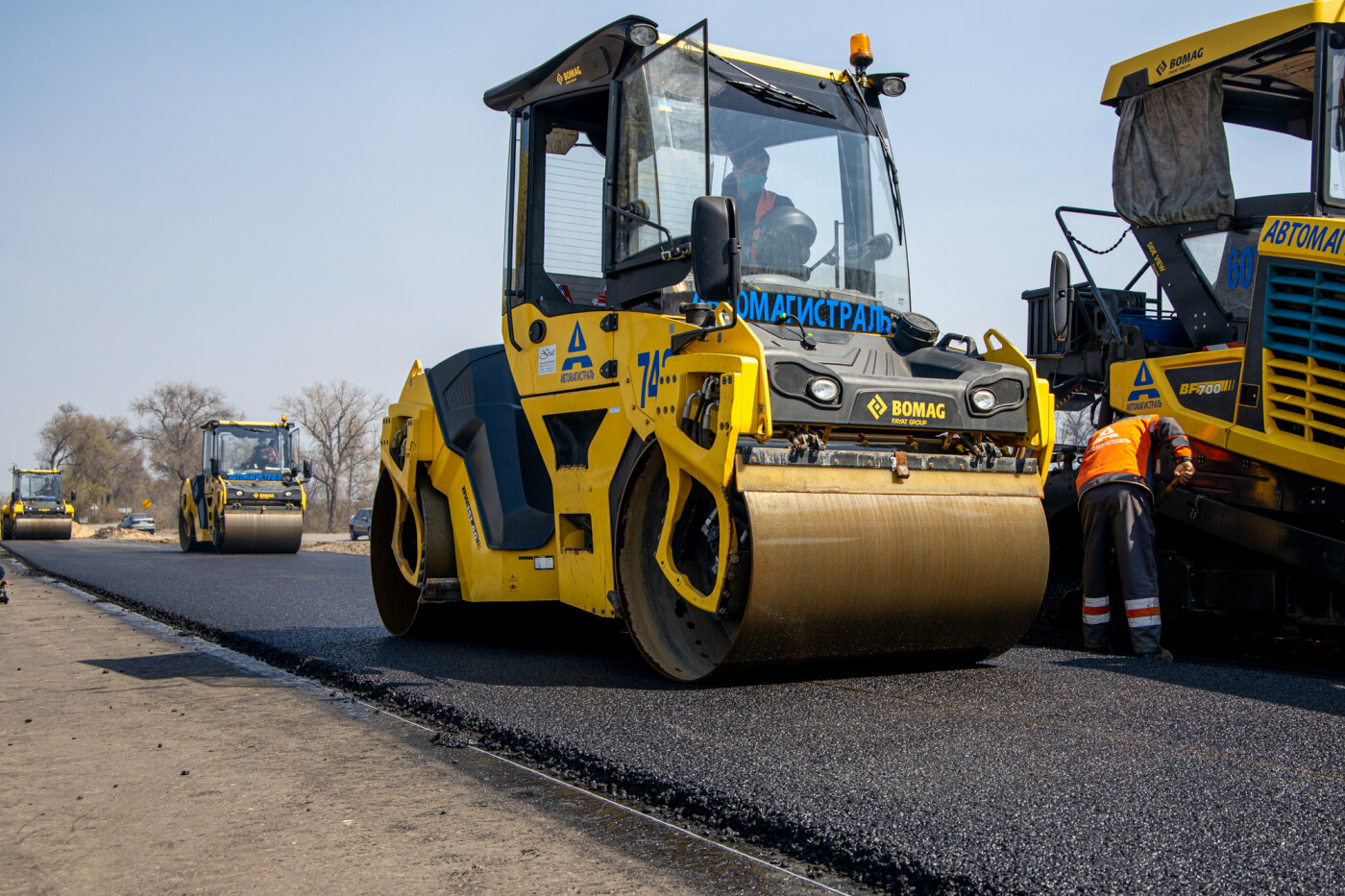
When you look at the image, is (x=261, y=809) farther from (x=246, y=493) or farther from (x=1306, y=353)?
(x=246, y=493)

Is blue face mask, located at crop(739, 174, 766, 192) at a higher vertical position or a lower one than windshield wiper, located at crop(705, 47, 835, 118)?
lower

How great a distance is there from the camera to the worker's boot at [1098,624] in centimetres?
559

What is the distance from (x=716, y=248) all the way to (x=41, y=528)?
35891 mm

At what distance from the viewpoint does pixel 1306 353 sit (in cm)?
497

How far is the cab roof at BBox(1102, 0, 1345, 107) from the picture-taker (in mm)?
5266

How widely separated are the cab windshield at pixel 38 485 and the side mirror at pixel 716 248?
35975 millimetres

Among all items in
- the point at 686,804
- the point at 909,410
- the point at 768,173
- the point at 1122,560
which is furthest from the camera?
the point at 1122,560

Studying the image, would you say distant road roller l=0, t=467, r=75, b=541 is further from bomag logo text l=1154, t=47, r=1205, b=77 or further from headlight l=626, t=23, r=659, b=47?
bomag logo text l=1154, t=47, r=1205, b=77

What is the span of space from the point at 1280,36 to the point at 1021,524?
2.77 metres

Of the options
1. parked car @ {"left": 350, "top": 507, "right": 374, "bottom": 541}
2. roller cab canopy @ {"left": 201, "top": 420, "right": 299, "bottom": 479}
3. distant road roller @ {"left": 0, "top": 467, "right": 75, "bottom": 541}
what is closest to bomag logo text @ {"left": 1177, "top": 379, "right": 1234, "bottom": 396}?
roller cab canopy @ {"left": 201, "top": 420, "right": 299, "bottom": 479}

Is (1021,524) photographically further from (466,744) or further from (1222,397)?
(466,744)

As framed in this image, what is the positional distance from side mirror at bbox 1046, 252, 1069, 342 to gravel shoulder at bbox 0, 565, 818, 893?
3.22 metres

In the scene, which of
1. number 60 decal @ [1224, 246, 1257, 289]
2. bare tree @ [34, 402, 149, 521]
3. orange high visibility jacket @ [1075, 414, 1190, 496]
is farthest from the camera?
bare tree @ [34, 402, 149, 521]

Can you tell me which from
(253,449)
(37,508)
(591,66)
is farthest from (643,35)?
(37,508)
